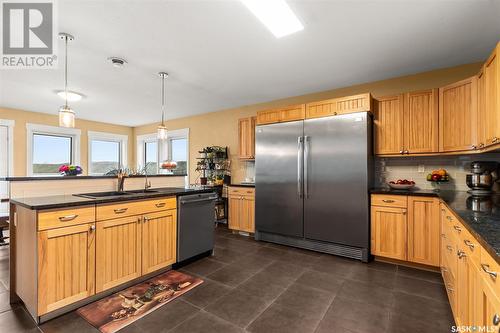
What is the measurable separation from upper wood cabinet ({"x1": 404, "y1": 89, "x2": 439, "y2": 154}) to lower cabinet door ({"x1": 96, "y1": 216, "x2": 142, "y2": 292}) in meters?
3.59

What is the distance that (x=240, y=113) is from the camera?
17.5 feet

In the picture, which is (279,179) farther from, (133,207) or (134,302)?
(134,302)

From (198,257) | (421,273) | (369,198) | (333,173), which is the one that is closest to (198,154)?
(198,257)

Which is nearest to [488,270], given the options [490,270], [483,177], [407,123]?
[490,270]

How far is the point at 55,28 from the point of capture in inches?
91.7

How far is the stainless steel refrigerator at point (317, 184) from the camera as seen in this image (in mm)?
3162

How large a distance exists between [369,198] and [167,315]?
2737 millimetres

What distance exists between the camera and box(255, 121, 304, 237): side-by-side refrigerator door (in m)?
3.67

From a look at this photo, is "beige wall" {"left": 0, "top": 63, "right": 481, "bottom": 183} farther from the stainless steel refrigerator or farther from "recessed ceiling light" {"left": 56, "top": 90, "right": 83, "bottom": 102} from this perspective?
"recessed ceiling light" {"left": 56, "top": 90, "right": 83, "bottom": 102}

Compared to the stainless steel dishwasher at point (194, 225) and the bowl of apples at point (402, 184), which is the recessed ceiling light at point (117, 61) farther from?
the bowl of apples at point (402, 184)

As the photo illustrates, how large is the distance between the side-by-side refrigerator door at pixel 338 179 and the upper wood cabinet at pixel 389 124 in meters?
0.31

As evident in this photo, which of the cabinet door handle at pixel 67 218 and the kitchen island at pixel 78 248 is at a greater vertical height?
the cabinet door handle at pixel 67 218

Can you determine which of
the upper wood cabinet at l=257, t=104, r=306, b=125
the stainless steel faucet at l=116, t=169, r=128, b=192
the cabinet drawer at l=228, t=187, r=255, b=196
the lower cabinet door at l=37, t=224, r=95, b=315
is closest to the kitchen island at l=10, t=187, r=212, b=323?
the lower cabinet door at l=37, t=224, r=95, b=315

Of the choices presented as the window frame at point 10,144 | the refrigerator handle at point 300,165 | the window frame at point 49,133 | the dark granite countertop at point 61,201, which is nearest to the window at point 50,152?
the window frame at point 49,133
